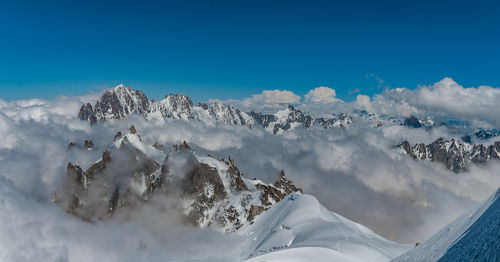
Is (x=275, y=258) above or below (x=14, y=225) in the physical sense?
above

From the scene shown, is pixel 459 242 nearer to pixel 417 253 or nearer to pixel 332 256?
pixel 417 253

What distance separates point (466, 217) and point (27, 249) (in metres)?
255

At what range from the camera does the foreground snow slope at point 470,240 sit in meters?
9.90

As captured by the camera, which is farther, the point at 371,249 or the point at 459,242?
the point at 371,249

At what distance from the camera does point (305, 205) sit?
121 metres

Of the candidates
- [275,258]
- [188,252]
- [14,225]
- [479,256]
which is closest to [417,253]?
[479,256]

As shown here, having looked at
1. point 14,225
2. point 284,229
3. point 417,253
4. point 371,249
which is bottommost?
point 14,225

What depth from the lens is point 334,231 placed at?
231 feet

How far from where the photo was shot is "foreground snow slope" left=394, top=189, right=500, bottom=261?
32.5 ft

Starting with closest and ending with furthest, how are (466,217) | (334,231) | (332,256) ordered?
(466,217) < (332,256) < (334,231)

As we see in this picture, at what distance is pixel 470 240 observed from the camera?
436 inches

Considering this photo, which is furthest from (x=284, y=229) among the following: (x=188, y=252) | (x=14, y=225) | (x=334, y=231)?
(x=14, y=225)

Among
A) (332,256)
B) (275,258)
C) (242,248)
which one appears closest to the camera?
(275,258)

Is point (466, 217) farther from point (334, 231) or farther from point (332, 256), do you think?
point (334, 231)
